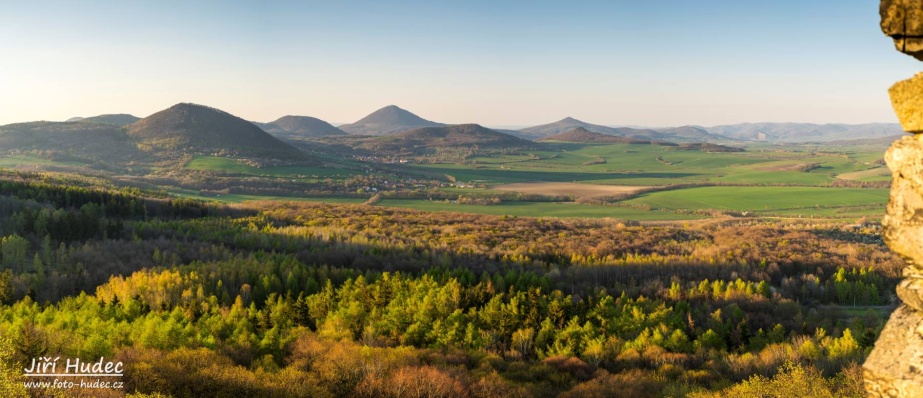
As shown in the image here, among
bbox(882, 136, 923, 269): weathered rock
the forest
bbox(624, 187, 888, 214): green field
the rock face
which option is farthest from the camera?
bbox(624, 187, 888, 214): green field

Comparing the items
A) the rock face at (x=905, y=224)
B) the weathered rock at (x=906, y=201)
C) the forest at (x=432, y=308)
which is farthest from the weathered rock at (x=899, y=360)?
the forest at (x=432, y=308)

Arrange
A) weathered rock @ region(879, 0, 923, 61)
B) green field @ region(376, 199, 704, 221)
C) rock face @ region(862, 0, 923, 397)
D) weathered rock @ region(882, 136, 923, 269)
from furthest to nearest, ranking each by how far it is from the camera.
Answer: green field @ region(376, 199, 704, 221) → weathered rock @ region(882, 136, 923, 269) → rock face @ region(862, 0, 923, 397) → weathered rock @ region(879, 0, 923, 61)

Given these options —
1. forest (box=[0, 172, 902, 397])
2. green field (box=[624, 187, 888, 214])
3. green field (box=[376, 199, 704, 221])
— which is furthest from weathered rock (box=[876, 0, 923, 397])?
green field (box=[624, 187, 888, 214])

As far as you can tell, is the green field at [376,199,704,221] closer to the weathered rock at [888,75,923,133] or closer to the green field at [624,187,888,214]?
the green field at [624,187,888,214]

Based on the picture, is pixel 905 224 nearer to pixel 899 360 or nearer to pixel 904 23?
pixel 899 360

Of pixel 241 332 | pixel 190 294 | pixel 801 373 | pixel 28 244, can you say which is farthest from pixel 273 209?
pixel 801 373

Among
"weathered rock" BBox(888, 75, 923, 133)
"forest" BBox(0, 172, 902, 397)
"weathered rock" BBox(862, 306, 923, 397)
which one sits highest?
"weathered rock" BBox(888, 75, 923, 133)
